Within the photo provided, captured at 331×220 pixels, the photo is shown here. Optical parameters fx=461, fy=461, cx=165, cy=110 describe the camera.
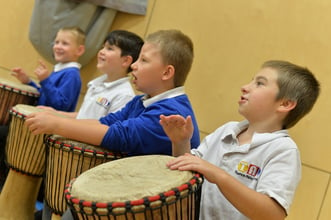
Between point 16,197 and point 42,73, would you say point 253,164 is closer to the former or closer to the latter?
point 16,197

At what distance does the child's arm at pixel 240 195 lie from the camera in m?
1.43

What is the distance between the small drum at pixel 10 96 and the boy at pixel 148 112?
2.92 ft

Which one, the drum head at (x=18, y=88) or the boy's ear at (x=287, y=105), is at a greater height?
the boy's ear at (x=287, y=105)

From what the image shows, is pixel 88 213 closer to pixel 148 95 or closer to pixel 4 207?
pixel 148 95

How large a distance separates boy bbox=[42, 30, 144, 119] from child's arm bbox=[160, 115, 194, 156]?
0.95 metres

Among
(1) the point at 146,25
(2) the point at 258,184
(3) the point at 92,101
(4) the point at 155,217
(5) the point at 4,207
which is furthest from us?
(1) the point at 146,25

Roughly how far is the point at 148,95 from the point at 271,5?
3.80ft

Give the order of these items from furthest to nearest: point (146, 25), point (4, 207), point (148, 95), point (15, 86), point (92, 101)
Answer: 1. point (146, 25)
2. point (15, 86)
3. point (92, 101)
4. point (4, 207)
5. point (148, 95)

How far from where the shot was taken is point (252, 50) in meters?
2.87

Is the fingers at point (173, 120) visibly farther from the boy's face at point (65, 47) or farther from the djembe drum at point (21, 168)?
the boy's face at point (65, 47)

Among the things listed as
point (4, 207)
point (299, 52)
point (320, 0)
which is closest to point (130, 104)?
point (4, 207)

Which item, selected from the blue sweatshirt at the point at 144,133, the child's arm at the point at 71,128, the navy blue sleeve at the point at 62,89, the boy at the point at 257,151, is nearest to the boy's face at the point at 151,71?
the blue sweatshirt at the point at 144,133

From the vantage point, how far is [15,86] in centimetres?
288

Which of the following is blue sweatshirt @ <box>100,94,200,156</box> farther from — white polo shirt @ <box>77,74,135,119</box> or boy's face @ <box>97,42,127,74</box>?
boy's face @ <box>97,42,127,74</box>
